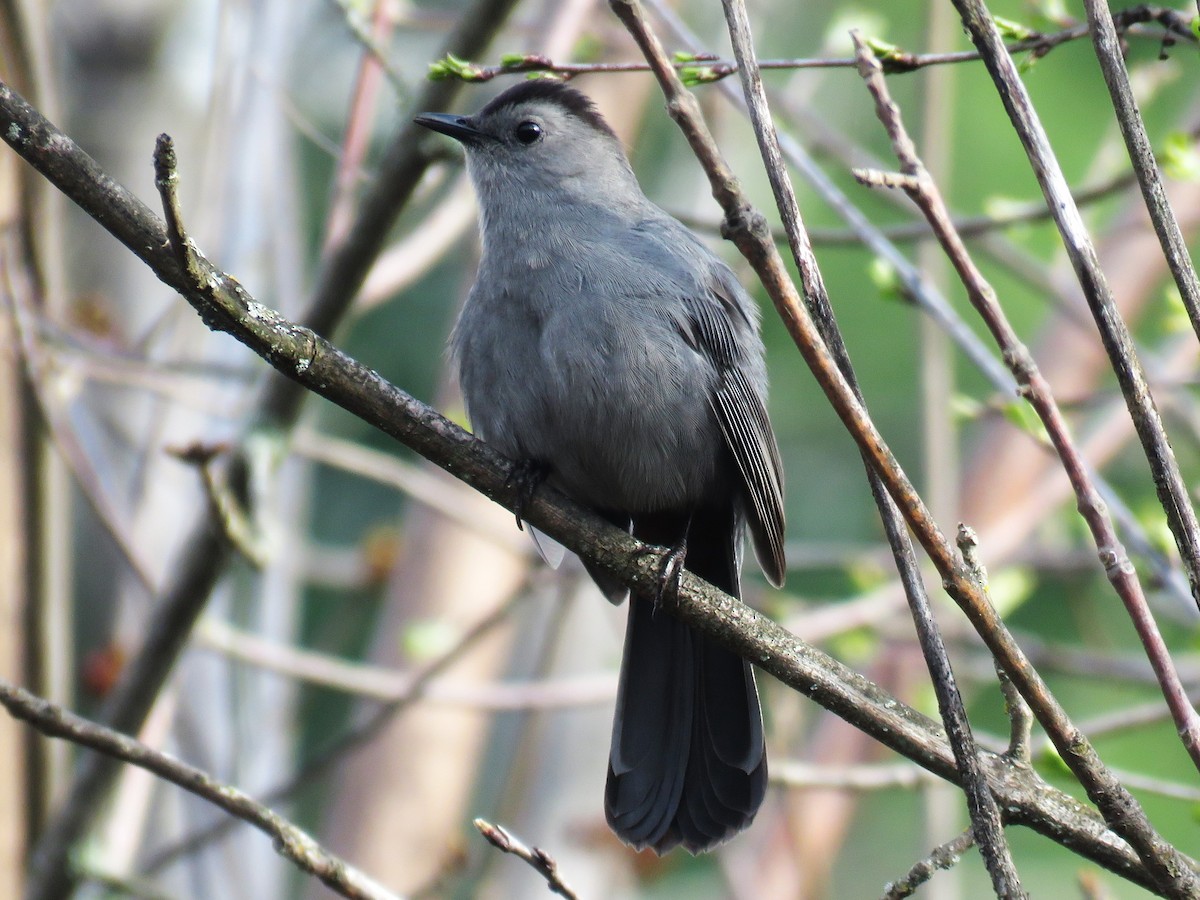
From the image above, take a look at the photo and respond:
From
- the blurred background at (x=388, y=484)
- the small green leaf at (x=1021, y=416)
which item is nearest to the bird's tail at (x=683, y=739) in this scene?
the blurred background at (x=388, y=484)

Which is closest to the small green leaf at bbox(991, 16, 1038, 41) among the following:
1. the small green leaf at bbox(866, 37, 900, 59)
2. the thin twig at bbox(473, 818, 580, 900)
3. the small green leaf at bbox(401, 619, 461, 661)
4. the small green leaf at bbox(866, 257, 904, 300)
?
the small green leaf at bbox(866, 37, 900, 59)

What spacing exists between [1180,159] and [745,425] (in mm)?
1253

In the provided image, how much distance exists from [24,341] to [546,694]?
2183 millimetres

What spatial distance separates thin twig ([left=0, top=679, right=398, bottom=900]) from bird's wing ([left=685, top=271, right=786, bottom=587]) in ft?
5.26

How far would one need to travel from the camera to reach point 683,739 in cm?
351

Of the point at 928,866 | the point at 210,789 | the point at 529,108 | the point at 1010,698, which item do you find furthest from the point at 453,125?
the point at 928,866

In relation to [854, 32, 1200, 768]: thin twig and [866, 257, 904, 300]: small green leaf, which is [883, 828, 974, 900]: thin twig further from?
[866, 257, 904, 300]: small green leaf

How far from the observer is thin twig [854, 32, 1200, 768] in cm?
193

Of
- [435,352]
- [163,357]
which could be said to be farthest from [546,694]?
[435,352]

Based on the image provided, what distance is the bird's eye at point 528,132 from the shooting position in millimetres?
4363

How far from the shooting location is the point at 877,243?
3004mm

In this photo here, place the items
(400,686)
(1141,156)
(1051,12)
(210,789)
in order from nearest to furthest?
(1141,156) < (210,789) < (1051,12) < (400,686)

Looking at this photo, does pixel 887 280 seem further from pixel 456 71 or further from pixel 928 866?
pixel 928 866

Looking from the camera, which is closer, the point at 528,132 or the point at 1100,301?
the point at 1100,301
